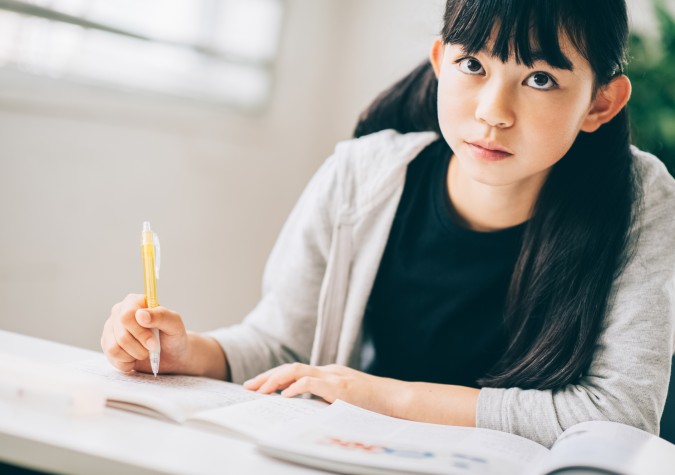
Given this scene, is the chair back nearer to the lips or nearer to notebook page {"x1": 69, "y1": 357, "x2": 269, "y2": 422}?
the lips

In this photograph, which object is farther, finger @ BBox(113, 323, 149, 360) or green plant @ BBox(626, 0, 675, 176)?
green plant @ BBox(626, 0, 675, 176)

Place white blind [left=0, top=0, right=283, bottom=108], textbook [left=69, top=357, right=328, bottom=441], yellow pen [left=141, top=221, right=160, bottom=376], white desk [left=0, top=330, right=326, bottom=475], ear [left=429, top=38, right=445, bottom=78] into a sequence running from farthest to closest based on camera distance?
white blind [left=0, top=0, right=283, bottom=108] < ear [left=429, top=38, right=445, bottom=78] < yellow pen [left=141, top=221, right=160, bottom=376] < textbook [left=69, top=357, right=328, bottom=441] < white desk [left=0, top=330, right=326, bottom=475]

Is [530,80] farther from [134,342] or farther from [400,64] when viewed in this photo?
[400,64]

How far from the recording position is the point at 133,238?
2.19m

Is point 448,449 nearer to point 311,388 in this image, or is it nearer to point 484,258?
point 311,388

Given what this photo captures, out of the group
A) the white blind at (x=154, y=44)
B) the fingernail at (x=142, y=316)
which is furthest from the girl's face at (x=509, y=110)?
the white blind at (x=154, y=44)

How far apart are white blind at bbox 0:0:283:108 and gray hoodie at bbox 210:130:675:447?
99cm

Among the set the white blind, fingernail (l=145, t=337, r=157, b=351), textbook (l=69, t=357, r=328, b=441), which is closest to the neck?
textbook (l=69, t=357, r=328, b=441)

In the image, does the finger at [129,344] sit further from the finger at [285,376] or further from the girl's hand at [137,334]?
the finger at [285,376]

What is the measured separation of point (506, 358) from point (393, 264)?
243mm

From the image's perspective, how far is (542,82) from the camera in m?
0.99

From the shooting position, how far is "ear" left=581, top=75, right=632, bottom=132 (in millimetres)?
1065

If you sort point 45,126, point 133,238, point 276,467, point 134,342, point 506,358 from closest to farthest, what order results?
1. point 276,467
2. point 134,342
3. point 506,358
4. point 45,126
5. point 133,238

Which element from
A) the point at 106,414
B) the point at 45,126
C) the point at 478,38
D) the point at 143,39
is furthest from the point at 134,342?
the point at 143,39
